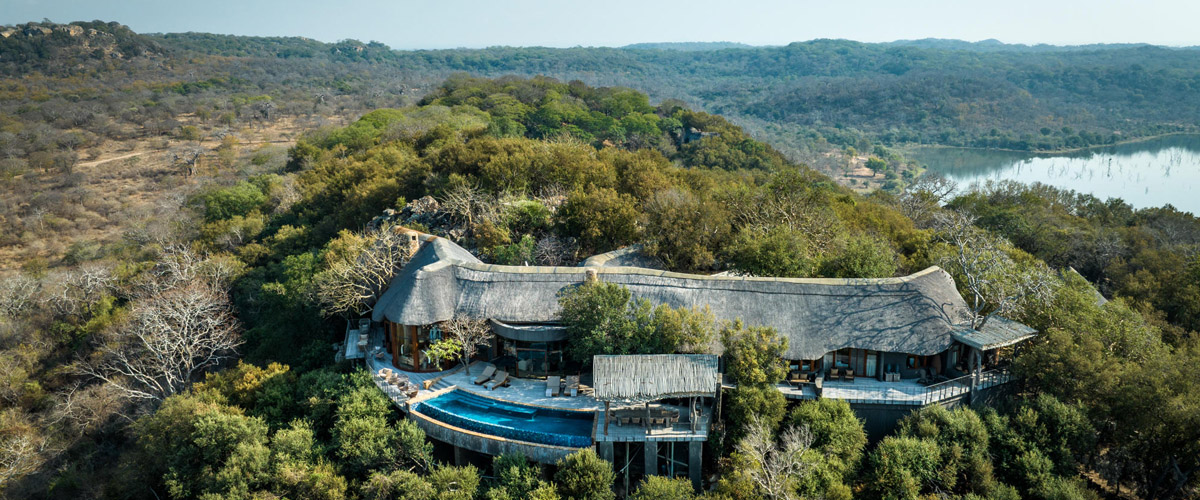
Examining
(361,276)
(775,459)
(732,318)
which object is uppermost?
(361,276)

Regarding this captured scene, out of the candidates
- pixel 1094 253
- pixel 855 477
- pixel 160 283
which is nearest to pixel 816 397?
pixel 855 477

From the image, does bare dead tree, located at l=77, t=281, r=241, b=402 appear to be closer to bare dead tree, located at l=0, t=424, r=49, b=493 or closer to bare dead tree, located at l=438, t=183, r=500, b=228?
bare dead tree, located at l=0, t=424, r=49, b=493

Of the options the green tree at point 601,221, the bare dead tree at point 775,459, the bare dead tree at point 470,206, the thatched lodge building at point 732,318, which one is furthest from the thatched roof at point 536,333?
the bare dead tree at point 470,206

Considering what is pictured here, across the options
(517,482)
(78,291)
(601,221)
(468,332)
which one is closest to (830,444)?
(517,482)

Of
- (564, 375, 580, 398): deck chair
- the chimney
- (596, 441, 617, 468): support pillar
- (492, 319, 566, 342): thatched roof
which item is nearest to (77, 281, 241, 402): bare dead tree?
the chimney

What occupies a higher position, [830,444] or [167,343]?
[167,343]

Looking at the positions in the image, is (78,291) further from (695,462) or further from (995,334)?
(995,334)

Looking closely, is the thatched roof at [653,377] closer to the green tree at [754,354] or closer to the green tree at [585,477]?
the green tree at [754,354]
